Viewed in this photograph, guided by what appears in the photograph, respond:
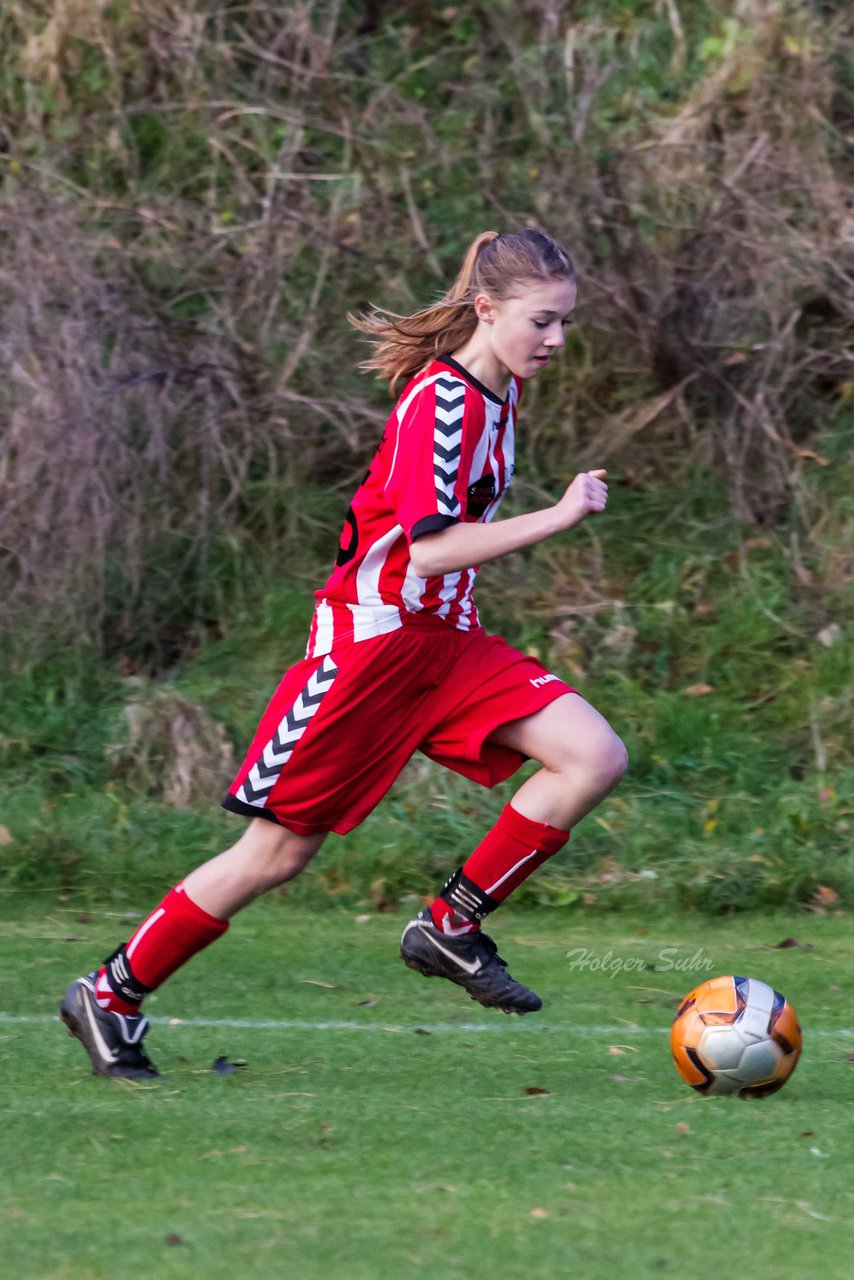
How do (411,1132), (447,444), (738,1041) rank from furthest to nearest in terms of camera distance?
(447,444)
(738,1041)
(411,1132)

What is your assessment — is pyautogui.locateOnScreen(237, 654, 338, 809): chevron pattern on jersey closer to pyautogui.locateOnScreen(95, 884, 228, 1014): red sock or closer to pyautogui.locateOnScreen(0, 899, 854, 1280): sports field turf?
pyautogui.locateOnScreen(95, 884, 228, 1014): red sock

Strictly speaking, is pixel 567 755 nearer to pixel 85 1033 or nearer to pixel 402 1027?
pixel 402 1027

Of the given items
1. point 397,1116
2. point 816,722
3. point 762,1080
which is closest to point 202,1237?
point 397,1116

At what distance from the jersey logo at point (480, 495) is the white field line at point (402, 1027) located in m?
→ 1.58

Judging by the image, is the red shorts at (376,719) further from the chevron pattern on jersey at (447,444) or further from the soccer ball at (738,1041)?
the soccer ball at (738,1041)

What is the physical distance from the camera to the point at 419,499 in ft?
13.9

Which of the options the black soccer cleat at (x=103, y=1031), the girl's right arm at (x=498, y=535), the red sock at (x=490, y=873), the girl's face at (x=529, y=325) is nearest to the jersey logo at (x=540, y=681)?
the red sock at (x=490, y=873)

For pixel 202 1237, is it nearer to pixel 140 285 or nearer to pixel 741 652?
pixel 741 652

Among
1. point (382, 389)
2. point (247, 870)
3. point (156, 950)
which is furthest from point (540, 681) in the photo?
point (382, 389)

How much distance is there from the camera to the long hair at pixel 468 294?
175 inches

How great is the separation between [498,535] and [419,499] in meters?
0.22

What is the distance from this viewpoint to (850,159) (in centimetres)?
1008

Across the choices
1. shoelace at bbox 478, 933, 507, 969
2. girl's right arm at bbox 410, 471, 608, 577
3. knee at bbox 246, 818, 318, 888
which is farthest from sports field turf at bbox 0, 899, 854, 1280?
girl's right arm at bbox 410, 471, 608, 577

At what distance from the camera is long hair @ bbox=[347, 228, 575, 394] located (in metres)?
4.45
